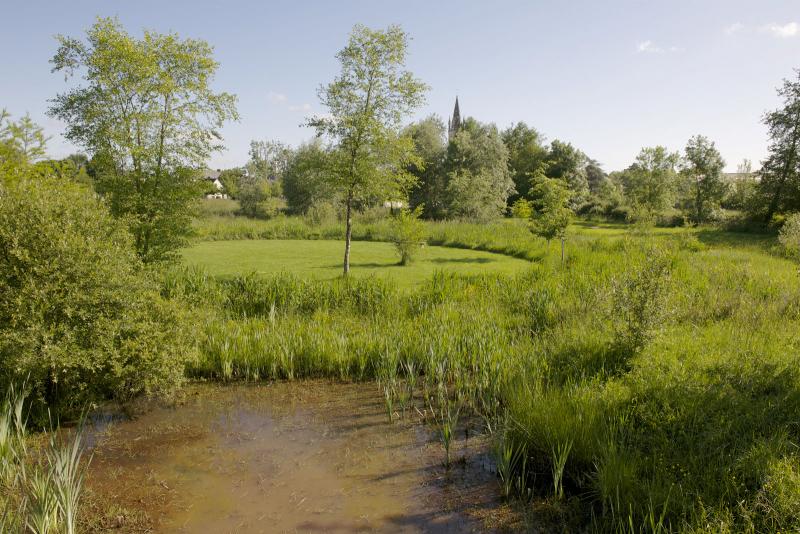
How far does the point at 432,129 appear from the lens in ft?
144

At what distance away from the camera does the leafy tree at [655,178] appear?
33656 millimetres

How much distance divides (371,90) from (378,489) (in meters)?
10.5

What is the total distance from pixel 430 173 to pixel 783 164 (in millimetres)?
22888

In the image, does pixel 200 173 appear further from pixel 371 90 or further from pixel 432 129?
pixel 432 129

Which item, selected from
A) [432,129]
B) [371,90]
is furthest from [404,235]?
[432,129]

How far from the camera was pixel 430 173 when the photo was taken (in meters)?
40.7

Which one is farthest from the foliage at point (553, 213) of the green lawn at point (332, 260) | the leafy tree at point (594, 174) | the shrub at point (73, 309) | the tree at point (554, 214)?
the leafy tree at point (594, 174)

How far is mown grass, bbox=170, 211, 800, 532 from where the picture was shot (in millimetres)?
4480

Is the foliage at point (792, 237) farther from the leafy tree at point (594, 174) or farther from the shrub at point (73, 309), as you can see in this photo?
the leafy tree at point (594, 174)

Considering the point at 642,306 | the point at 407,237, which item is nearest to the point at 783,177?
the point at 407,237

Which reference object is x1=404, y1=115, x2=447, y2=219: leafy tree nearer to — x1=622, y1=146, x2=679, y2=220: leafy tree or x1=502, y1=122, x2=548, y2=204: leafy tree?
x1=502, y1=122, x2=548, y2=204: leafy tree

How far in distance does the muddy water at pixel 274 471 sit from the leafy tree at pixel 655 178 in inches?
1213

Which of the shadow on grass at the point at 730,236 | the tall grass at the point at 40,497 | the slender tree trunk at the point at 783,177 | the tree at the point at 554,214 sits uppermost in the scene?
the slender tree trunk at the point at 783,177

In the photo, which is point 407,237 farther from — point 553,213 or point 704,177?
point 704,177
